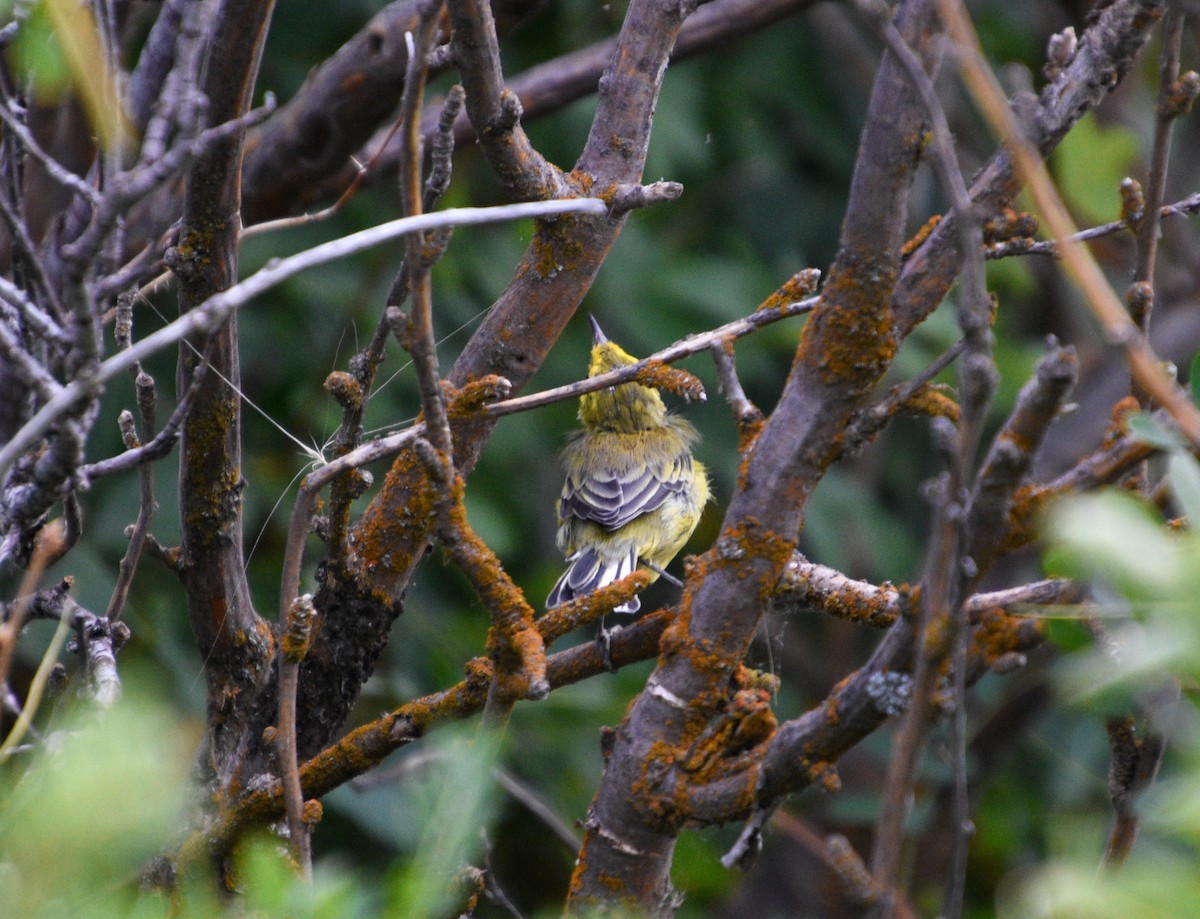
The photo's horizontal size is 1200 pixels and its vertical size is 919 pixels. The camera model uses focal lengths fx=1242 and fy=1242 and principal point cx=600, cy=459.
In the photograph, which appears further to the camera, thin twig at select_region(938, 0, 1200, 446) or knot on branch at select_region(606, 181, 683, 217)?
knot on branch at select_region(606, 181, 683, 217)

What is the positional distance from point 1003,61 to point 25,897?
642cm

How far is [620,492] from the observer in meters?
4.62

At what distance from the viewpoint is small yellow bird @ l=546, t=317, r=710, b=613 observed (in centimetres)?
452

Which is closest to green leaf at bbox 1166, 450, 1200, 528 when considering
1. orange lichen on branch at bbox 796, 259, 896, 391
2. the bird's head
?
orange lichen on branch at bbox 796, 259, 896, 391

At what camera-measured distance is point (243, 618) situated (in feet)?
8.29

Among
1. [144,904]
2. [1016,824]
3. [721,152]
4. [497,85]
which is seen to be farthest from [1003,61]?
[144,904]

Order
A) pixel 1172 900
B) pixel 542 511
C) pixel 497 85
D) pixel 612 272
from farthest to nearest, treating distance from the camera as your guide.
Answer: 1. pixel 542 511
2. pixel 612 272
3. pixel 497 85
4. pixel 1172 900

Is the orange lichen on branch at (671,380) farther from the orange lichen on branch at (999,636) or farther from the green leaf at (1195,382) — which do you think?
the green leaf at (1195,382)

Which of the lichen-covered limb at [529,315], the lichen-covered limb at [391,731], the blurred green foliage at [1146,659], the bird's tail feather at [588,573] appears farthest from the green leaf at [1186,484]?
the bird's tail feather at [588,573]

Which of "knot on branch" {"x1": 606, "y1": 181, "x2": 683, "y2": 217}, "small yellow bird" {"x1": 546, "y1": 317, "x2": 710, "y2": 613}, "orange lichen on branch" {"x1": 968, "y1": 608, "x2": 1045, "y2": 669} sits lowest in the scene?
"orange lichen on branch" {"x1": 968, "y1": 608, "x2": 1045, "y2": 669}

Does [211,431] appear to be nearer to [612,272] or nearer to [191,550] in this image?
[191,550]

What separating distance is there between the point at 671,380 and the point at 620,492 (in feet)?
7.63

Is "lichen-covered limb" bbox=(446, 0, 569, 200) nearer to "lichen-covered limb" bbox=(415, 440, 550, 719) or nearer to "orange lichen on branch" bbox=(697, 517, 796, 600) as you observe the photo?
"lichen-covered limb" bbox=(415, 440, 550, 719)

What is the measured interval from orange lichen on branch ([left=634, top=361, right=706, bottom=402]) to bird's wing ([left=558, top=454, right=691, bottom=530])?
2.20 meters
